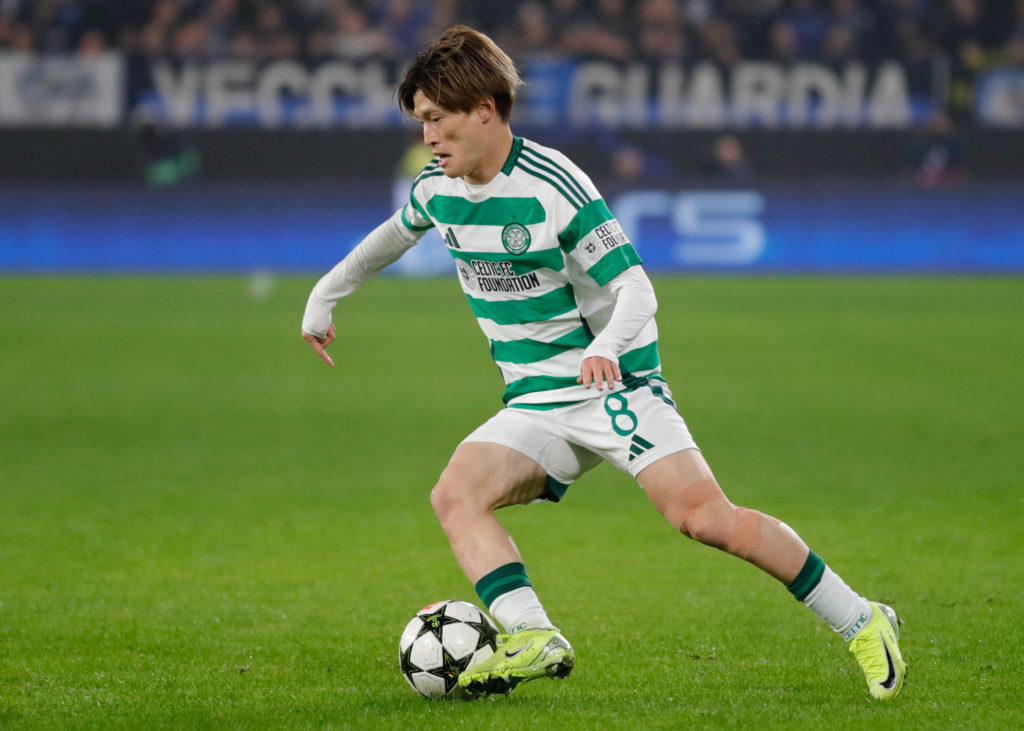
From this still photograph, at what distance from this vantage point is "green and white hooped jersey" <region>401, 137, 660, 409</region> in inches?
156

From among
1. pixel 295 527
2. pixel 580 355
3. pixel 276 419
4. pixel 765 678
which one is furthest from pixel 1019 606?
pixel 276 419

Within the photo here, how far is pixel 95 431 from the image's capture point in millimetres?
9188

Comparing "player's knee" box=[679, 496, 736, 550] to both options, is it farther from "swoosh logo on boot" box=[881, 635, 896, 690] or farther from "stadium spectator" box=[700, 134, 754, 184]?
"stadium spectator" box=[700, 134, 754, 184]

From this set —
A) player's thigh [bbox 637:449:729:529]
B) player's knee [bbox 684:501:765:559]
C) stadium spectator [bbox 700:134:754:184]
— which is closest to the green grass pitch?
player's knee [bbox 684:501:765:559]

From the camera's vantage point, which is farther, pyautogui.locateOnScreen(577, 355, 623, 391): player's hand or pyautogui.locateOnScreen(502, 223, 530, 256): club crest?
pyautogui.locateOnScreen(502, 223, 530, 256): club crest

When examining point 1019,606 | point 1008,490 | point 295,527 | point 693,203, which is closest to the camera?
point 1019,606

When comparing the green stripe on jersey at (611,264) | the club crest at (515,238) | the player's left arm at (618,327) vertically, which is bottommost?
the player's left arm at (618,327)

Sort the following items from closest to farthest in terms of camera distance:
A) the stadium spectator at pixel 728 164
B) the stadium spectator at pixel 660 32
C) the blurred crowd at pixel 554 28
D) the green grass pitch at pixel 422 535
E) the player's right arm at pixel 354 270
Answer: the green grass pitch at pixel 422 535 < the player's right arm at pixel 354 270 < the stadium spectator at pixel 728 164 < the blurred crowd at pixel 554 28 < the stadium spectator at pixel 660 32

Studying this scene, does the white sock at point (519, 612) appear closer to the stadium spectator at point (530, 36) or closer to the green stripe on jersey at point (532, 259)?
the green stripe on jersey at point (532, 259)

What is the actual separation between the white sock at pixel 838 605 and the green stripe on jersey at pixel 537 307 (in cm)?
110

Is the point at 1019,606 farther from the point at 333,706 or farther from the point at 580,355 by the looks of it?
the point at 333,706

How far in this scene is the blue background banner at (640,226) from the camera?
791 inches

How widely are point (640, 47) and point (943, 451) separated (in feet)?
49.2

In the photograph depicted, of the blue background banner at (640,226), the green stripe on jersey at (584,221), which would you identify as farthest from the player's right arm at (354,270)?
the blue background banner at (640,226)
